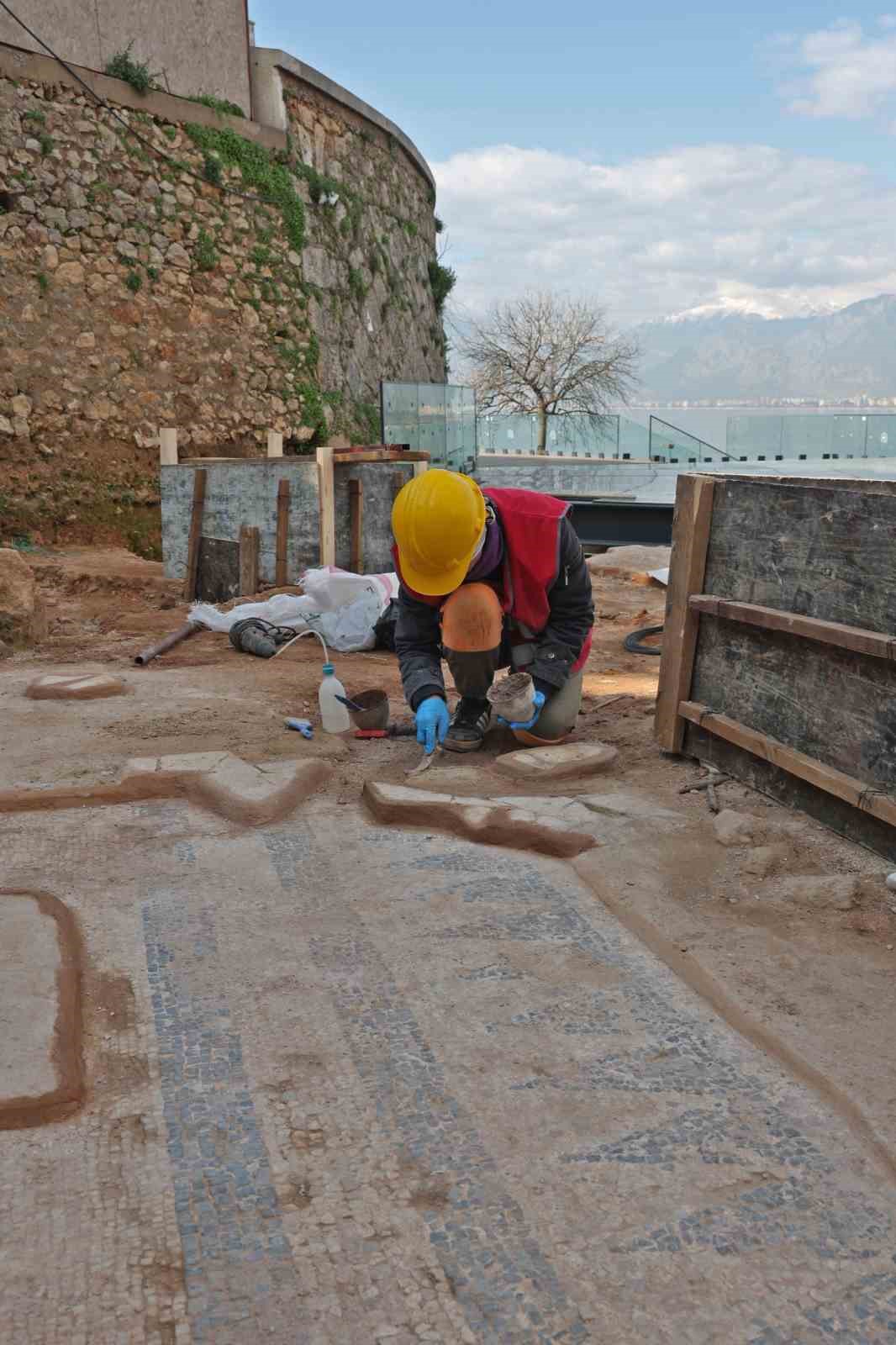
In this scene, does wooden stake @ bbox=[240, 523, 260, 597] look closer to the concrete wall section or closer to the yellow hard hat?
the concrete wall section

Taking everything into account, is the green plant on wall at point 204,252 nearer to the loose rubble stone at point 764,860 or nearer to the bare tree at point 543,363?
the loose rubble stone at point 764,860

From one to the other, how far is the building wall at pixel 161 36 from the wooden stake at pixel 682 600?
9.32m

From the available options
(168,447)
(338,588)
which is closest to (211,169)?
(168,447)

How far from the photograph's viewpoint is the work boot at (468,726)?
14.3 feet

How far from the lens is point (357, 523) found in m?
8.27

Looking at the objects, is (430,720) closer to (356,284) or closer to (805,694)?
(805,694)

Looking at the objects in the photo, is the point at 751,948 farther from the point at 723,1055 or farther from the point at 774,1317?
the point at 774,1317

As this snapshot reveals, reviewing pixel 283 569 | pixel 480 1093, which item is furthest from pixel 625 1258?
pixel 283 569

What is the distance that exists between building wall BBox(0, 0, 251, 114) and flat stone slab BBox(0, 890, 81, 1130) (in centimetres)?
1003

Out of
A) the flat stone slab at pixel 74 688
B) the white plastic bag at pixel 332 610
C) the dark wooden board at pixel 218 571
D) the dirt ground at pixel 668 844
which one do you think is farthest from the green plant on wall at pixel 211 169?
the flat stone slab at pixel 74 688

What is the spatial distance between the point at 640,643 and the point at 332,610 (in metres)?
2.01

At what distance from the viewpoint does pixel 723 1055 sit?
2.26m

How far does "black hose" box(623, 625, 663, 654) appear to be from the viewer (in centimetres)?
665

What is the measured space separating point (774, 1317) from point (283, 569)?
6.94 metres
